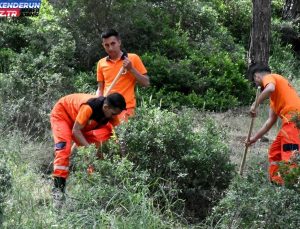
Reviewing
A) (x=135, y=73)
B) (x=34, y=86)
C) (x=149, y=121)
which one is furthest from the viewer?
(x=34, y=86)

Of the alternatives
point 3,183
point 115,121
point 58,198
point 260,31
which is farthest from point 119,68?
point 260,31

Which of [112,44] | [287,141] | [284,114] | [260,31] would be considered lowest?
[287,141]

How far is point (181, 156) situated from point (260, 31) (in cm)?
660

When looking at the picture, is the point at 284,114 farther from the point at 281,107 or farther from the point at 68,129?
the point at 68,129

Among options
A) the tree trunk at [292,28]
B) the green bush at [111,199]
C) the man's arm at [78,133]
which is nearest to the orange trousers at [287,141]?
the green bush at [111,199]

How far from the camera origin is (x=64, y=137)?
20.9ft

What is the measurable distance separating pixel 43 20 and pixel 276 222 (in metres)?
7.88

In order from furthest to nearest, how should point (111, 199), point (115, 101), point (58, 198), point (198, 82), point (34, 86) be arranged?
1. point (198, 82)
2. point (34, 86)
3. point (115, 101)
4. point (58, 198)
5. point (111, 199)

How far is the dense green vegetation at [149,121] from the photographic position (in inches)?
203

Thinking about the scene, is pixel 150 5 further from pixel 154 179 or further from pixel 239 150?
pixel 154 179

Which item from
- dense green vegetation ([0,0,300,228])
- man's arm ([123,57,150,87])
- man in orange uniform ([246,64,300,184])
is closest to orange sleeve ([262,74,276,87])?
man in orange uniform ([246,64,300,184])

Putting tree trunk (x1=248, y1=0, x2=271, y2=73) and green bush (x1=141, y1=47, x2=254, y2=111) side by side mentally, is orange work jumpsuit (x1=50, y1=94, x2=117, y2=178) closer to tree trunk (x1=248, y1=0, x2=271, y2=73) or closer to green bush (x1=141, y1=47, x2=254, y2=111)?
green bush (x1=141, y1=47, x2=254, y2=111)

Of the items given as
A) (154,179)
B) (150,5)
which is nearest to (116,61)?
(154,179)

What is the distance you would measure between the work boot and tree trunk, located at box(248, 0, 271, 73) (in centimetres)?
700
